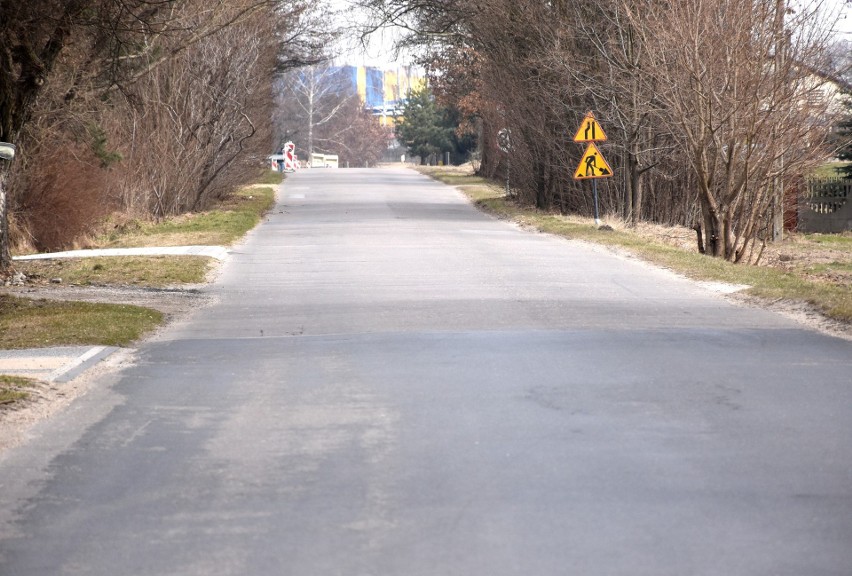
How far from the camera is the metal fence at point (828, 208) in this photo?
137 feet

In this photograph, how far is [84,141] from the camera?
26594mm

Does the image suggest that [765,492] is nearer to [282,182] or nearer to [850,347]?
[850,347]

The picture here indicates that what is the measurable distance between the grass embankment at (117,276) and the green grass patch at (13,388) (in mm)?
2081

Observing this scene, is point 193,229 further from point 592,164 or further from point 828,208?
point 828,208

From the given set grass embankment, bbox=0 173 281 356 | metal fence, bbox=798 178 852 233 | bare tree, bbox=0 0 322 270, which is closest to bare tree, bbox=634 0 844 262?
bare tree, bbox=0 0 322 270

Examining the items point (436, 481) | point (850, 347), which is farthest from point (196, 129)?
point (436, 481)

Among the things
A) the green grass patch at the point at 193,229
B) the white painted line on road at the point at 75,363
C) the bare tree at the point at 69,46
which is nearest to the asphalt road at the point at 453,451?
the white painted line on road at the point at 75,363

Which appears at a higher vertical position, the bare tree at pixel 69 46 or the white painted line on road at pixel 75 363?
the bare tree at pixel 69 46

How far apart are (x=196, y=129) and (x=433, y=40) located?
30.1ft

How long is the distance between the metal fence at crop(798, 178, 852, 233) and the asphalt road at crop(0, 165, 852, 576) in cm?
2894

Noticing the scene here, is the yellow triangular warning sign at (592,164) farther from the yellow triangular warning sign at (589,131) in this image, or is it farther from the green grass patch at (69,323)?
the green grass patch at (69,323)

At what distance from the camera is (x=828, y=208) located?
4222 centimetres

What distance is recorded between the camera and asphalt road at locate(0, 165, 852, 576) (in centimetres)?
572

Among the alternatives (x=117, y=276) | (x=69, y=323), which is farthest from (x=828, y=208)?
(x=69, y=323)
